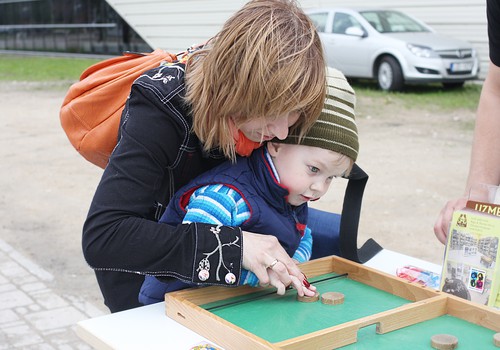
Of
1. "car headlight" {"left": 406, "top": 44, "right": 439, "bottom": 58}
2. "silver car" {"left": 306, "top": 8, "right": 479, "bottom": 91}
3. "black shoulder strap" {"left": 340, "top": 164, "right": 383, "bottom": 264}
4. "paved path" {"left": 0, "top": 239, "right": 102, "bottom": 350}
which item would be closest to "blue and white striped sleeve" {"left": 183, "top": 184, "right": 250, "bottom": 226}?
"black shoulder strap" {"left": 340, "top": 164, "right": 383, "bottom": 264}

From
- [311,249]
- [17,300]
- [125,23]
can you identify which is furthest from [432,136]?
[125,23]

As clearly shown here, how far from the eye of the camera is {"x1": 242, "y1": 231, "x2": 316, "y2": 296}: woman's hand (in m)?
1.74

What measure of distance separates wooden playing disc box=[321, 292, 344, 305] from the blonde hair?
17.8 inches

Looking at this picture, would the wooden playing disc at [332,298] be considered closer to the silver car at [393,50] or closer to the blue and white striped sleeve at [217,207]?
the blue and white striped sleeve at [217,207]

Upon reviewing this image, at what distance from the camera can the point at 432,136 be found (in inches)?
345

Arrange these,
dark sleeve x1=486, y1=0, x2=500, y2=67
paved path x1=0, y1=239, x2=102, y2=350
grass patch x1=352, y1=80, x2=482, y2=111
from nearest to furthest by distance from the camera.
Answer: dark sleeve x1=486, y1=0, x2=500, y2=67 → paved path x1=0, y1=239, x2=102, y2=350 → grass patch x1=352, y1=80, x2=482, y2=111

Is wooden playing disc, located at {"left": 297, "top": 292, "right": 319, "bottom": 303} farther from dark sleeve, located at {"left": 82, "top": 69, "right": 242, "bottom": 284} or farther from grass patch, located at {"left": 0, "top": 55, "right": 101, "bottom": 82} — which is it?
grass patch, located at {"left": 0, "top": 55, "right": 101, "bottom": 82}

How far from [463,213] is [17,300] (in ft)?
10.4

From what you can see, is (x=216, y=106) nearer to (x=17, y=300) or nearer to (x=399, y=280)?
(x=399, y=280)

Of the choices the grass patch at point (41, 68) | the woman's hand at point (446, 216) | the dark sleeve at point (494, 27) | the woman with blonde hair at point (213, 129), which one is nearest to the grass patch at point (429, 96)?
the grass patch at point (41, 68)

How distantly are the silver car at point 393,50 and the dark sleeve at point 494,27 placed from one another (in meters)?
9.25

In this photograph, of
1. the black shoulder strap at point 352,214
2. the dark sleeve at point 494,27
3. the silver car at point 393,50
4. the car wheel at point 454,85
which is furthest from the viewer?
the car wheel at point 454,85

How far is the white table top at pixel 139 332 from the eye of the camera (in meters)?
1.63

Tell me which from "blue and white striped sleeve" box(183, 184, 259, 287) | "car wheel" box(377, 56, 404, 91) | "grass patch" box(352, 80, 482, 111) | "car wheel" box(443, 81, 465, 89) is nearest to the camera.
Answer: "blue and white striped sleeve" box(183, 184, 259, 287)
